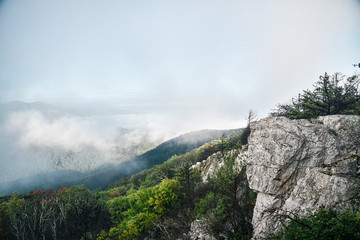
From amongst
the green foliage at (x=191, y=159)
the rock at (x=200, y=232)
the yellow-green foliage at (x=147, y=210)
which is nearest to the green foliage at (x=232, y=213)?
the rock at (x=200, y=232)

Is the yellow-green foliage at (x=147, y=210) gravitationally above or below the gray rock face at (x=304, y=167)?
below

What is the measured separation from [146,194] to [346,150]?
978 inches

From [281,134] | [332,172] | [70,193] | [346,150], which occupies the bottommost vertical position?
[70,193]

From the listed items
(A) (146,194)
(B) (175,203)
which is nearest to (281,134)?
(B) (175,203)

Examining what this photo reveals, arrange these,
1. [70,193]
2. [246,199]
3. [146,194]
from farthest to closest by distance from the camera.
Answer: [70,193]
[146,194]
[246,199]

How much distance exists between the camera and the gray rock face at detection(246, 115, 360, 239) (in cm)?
932

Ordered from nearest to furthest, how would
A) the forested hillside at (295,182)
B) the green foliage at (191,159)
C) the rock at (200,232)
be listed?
1. the forested hillside at (295,182)
2. the rock at (200,232)
3. the green foliage at (191,159)

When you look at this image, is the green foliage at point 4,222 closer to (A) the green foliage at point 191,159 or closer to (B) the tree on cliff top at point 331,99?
(A) the green foliage at point 191,159

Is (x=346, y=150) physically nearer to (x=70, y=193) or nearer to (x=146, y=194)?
(x=146, y=194)

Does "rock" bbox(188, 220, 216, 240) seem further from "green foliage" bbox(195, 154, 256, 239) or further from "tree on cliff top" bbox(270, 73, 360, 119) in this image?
"tree on cliff top" bbox(270, 73, 360, 119)

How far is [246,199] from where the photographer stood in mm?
16125

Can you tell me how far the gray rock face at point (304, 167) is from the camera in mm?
9319

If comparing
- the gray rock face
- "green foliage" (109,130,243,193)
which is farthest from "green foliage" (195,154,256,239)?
"green foliage" (109,130,243,193)

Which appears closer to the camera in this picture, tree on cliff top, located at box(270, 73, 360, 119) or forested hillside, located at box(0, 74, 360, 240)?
forested hillside, located at box(0, 74, 360, 240)
